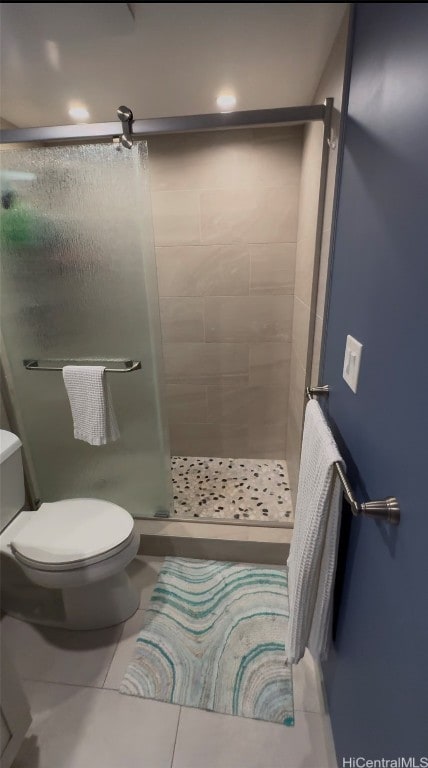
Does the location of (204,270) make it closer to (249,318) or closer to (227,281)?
(227,281)

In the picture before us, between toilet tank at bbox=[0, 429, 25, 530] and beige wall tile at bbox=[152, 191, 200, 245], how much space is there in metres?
1.42

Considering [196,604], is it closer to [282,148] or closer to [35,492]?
[35,492]

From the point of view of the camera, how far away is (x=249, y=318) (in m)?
2.04

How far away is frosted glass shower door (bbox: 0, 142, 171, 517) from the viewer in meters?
1.31

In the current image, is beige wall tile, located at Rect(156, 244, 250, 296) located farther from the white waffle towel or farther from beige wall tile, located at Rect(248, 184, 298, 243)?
the white waffle towel

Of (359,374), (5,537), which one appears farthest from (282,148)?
(5,537)

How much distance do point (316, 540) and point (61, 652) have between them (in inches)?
47.9

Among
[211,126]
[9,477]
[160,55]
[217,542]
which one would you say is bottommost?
[217,542]

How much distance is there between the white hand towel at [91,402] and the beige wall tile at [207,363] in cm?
75

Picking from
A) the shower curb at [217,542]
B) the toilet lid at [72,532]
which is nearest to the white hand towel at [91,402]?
the toilet lid at [72,532]

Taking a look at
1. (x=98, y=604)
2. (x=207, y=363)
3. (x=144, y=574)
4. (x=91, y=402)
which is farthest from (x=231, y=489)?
(x=91, y=402)

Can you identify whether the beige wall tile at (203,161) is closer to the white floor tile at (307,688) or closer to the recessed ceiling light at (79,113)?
the recessed ceiling light at (79,113)

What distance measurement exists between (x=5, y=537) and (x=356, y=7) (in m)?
2.01

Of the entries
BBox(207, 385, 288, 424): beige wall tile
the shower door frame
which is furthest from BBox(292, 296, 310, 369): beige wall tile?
BBox(207, 385, 288, 424): beige wall tile
